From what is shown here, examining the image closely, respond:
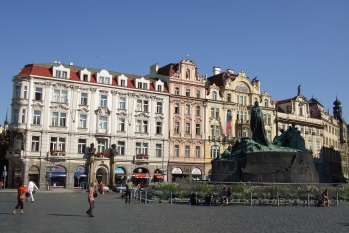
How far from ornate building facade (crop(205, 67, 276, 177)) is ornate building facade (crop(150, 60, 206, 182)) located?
4.08 feet

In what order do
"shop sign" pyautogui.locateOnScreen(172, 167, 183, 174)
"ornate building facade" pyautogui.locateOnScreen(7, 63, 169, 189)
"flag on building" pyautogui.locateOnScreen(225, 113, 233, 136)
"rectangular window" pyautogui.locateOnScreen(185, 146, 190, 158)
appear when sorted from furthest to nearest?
"flag on building" pyautogui.locateOnScreen(225, 113, 233, 136), "rectangular window" pyautogui.locateOnScreen(185, 146, 190, 158), "shop sign" pyautogui.locateOnScreen(172, 167, 183, 174), "ornate building facade" pyautogui.locateOnScreen(7, 63, 169, 189)

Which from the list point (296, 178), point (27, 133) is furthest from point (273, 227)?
point (27, 133)

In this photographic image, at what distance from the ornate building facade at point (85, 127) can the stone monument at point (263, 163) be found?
24.7 metres

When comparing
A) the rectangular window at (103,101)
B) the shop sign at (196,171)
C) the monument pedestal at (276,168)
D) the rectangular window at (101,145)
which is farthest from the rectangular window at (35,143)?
the monument pedestal at (276,168)

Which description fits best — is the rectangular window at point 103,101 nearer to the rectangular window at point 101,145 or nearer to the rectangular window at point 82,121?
the rectangular window at point 82,121

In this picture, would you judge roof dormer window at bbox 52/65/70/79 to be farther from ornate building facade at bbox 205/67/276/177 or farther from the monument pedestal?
the monument pedestal

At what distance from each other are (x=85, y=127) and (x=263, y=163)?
93.6 feet

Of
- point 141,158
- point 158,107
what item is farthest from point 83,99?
point 141,158

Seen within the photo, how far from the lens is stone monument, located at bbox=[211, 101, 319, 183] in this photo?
2569 centimetres

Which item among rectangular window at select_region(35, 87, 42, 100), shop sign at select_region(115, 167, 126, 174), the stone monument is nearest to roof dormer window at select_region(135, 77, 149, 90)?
shop sign at select_region(115, 167, 126, 174)

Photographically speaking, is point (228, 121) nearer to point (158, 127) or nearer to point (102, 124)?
point (158, 127)

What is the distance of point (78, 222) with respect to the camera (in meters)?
14.6

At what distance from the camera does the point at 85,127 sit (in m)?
49.7

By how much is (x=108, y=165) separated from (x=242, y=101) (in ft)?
Result: 74.8
